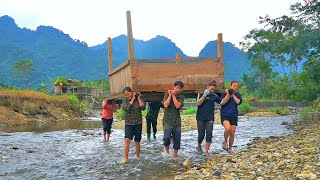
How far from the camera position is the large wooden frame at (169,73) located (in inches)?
367

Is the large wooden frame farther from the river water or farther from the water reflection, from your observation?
the water reflection

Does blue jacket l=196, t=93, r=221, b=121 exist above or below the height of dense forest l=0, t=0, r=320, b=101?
below

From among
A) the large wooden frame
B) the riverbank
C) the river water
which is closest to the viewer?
the riverbank

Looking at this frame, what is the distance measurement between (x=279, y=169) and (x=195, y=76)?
3.82 meters

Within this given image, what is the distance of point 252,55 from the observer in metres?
50.0

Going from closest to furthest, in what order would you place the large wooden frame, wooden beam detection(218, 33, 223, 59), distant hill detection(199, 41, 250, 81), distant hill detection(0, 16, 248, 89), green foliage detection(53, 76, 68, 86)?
the large wooden frame < wooden beam detection(218, 33, 223, 59) < green foliage detection(53, 76, 68, 86) < distant hill detection(0, 16, 248, 89) < distant hill detection(199, 41, 250, 81)

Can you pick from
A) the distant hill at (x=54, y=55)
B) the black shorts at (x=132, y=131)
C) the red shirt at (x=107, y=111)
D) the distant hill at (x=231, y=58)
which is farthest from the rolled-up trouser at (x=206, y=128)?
the distant hill at (x=231, y=58)

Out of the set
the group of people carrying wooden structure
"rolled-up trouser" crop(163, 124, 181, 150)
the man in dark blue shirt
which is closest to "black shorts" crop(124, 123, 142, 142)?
the group of people carrying wooden structure

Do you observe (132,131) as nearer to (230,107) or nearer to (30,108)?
(230,107)

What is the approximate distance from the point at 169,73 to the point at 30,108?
25159 mm

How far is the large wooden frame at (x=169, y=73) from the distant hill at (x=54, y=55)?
103 m

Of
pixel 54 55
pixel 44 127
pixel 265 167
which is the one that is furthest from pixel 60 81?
pixel 54 55

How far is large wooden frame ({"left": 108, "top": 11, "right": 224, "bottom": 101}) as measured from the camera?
9320 millimetres

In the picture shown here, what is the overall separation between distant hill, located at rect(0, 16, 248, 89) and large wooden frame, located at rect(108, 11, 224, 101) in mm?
103030
